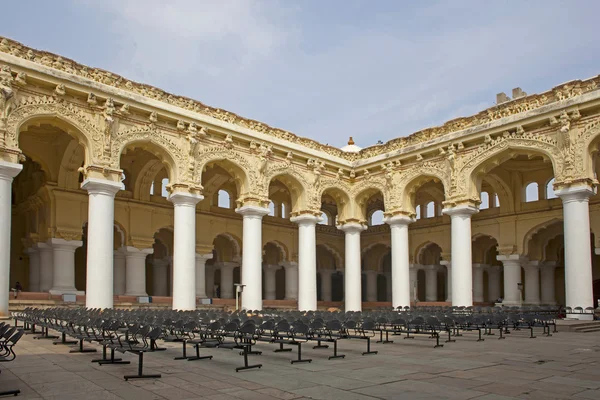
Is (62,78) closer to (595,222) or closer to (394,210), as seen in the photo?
(394,210)

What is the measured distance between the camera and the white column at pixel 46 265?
913 inches

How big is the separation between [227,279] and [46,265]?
10594 millimetres

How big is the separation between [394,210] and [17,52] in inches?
672

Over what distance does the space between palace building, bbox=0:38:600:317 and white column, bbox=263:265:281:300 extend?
0.09 metres

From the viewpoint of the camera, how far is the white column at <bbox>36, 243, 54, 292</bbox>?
2319 centimetres

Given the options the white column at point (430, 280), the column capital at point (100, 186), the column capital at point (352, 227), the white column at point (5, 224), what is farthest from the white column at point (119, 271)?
the white column at point (430, 280)

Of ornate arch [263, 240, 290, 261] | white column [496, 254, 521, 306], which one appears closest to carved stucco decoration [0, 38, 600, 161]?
ornate arch [263, 240, 290, 261]

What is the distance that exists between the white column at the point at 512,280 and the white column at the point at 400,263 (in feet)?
18.3

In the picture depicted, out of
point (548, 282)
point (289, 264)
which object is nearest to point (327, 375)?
point (548, 282)

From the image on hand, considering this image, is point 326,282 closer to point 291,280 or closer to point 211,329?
point 291,280

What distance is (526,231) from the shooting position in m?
27.7

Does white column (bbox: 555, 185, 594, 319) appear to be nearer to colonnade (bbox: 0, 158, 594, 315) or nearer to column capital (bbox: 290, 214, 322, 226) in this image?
colonnade (bbox: 0, 158, 594, 315)

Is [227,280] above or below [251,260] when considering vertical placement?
below

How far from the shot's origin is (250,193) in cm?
2345
